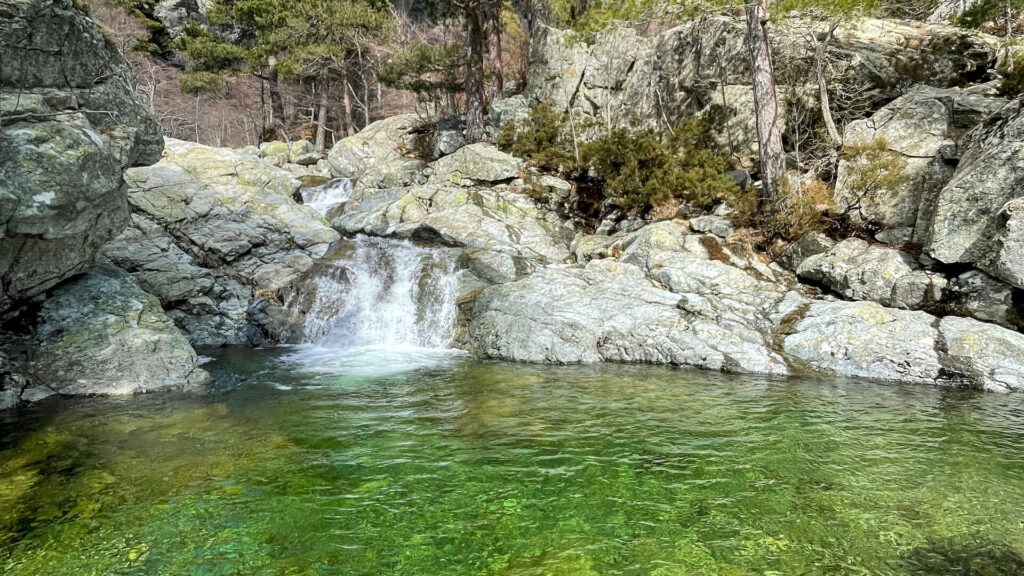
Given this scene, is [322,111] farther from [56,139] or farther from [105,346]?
[56,139]

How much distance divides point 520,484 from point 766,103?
51.5ft

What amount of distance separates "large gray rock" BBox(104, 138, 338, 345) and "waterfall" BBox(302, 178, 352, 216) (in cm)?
143

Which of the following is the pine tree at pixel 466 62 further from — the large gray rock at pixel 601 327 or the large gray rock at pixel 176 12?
the large gray rock at pixel 176 12

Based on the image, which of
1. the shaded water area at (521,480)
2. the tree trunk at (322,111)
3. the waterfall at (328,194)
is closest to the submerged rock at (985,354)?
the shaded water area at (521,480)

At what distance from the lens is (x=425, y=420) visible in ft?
25.8

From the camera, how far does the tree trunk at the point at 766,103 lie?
15906 mm

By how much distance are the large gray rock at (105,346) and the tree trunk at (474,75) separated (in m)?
18.5

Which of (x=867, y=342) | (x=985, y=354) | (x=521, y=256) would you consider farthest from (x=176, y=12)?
(x=985, y=354)

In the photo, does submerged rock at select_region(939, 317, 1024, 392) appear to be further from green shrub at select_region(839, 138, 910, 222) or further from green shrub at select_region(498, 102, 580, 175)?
green shrub at select_region(498, 102, 580, 175)

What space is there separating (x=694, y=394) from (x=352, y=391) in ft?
21.6

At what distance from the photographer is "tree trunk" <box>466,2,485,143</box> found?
24.8m

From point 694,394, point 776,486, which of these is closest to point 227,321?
point 694,394

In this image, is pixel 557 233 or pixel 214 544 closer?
pixel 214 544

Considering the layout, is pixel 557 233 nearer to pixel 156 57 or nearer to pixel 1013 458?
pixel 1013 458
